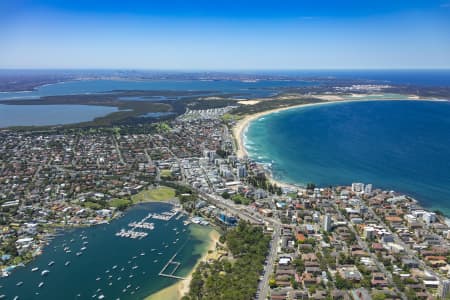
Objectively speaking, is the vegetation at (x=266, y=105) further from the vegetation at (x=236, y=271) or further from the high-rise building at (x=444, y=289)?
the high-rise building at (x=444, y=289)

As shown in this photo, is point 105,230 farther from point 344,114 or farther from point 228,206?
point 344,114

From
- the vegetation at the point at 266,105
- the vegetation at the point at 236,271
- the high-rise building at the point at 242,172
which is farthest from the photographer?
the vegetation at the point at 266,105

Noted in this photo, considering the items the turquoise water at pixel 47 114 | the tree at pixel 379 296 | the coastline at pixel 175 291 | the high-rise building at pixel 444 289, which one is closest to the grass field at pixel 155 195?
the coastline at pixel 175 291

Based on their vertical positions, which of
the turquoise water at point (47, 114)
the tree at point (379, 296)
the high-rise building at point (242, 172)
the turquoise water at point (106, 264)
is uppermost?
the turquoise water at point (47, 114)

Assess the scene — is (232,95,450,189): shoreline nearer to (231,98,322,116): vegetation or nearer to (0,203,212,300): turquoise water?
(231,98,322,116): vegetation

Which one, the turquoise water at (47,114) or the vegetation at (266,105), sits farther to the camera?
the vegetation at (266,105)

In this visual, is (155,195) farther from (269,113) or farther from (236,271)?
(269,113)

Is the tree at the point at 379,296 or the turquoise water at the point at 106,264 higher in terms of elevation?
the tree at the point at 379,296
